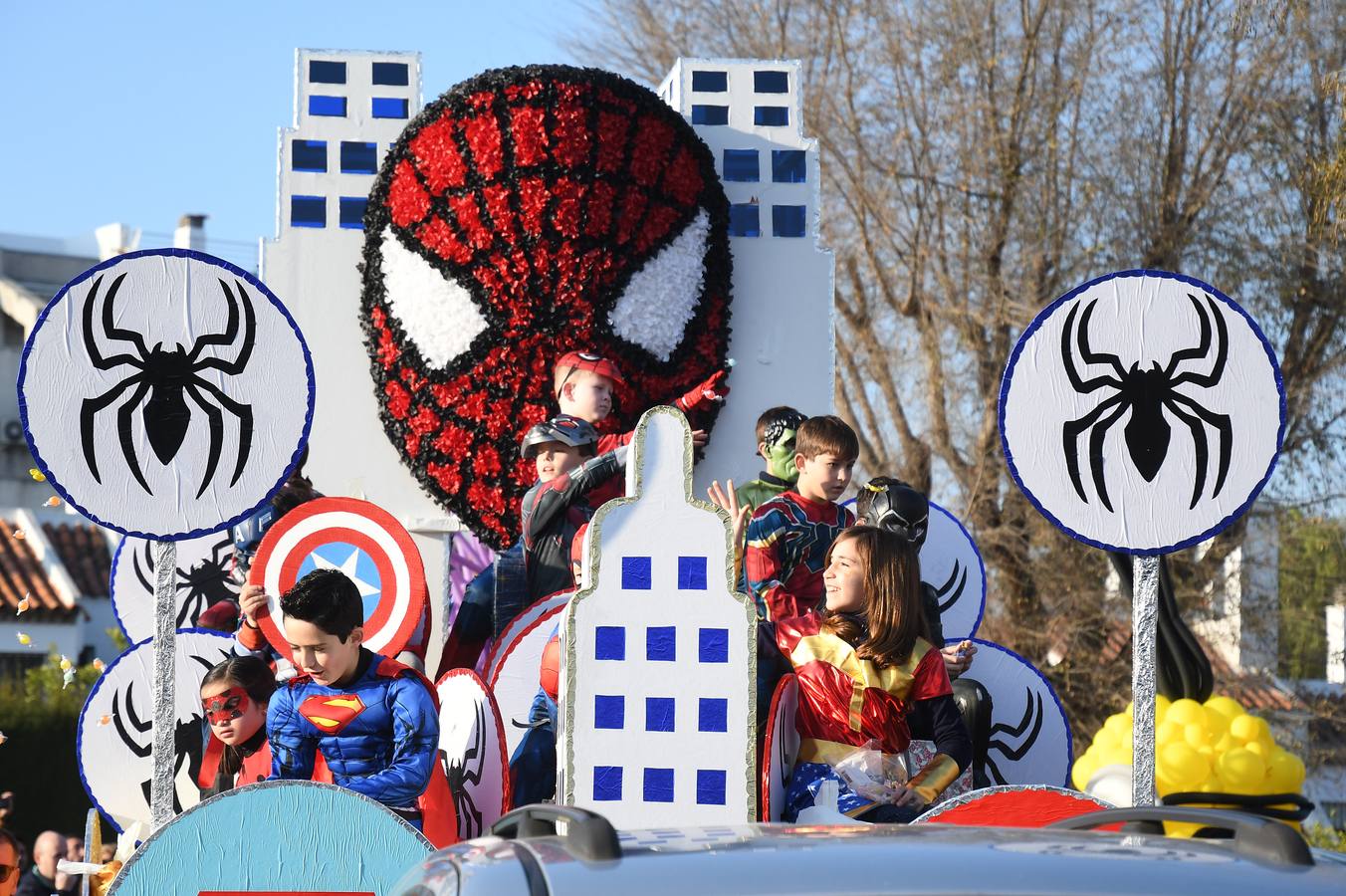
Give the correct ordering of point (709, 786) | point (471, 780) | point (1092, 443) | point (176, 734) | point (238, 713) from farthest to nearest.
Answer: point (176, 734)
point (238, 713)
point (471, 780)
point (1092, 443)
point (709, 786)

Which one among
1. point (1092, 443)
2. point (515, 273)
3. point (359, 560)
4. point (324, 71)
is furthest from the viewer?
point (324, 71)

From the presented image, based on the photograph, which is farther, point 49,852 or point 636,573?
point 49,852

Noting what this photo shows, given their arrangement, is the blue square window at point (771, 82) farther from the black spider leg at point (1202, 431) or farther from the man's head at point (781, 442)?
the black spider leg at point (1202, 431)

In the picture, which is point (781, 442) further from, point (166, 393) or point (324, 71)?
point (324, 71)

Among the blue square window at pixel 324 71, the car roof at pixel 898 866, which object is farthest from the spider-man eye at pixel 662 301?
the car roof at pixel 898 866

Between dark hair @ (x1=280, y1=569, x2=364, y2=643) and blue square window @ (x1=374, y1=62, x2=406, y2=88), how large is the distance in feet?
16.2

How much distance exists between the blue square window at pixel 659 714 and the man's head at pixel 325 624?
749 millimetres

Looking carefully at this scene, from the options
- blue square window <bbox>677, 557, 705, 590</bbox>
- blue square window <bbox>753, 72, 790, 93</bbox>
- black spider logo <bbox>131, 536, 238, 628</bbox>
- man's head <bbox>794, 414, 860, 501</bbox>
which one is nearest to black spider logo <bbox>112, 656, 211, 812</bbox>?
black spider logo <bbox>131, 536, 238, 628</bbox>

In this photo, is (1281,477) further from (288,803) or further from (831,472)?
(288,803)

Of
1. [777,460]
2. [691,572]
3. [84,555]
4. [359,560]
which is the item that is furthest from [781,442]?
[84,555]

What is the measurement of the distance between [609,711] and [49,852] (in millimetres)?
5435

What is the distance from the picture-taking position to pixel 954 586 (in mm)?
→ 7211

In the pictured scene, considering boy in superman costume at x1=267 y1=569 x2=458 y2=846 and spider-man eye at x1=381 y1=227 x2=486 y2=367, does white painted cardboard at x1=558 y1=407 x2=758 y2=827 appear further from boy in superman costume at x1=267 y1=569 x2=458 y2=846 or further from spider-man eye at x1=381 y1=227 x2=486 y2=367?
spider-man eye at x1=381 y1=227 x2=486 y2=367

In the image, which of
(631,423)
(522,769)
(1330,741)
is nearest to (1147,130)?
(1330,741)
